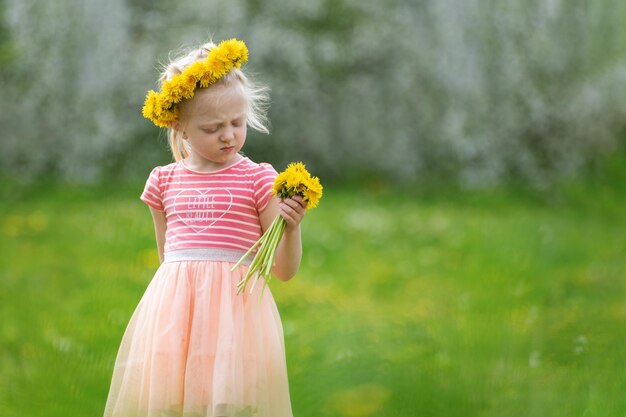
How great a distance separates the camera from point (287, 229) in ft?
9.18

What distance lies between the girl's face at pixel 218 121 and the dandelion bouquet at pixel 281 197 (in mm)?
172

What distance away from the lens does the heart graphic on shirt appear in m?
2.87

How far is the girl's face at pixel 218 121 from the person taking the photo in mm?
2828

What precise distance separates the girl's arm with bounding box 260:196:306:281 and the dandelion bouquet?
0.06 feet

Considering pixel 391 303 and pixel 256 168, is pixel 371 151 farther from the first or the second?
pixel 256 168

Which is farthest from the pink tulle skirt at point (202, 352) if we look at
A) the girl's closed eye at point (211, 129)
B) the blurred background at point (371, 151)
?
the blurred background at point (371, 151)

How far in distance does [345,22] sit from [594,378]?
22.7ft

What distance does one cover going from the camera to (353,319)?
5.47 m

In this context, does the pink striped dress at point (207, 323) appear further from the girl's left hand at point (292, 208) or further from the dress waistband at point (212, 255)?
the girl's left hand at point (292, 208)

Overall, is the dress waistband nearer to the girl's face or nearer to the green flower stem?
the green flower stem

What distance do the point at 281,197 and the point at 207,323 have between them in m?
0.38

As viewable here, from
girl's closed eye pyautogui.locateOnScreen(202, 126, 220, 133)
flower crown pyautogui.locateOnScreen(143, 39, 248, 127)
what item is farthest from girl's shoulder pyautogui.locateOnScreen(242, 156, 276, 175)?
flower crown pyautogui.locateOnScreen(143, 39, 248, 127)

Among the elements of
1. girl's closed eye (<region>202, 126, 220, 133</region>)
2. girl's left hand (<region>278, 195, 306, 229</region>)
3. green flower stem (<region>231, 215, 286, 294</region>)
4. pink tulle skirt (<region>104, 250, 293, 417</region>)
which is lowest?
pink tulle skirt (<region>104, 250, 293, 417</region>)

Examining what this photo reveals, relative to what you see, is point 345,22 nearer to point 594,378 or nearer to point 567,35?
point 567,35
